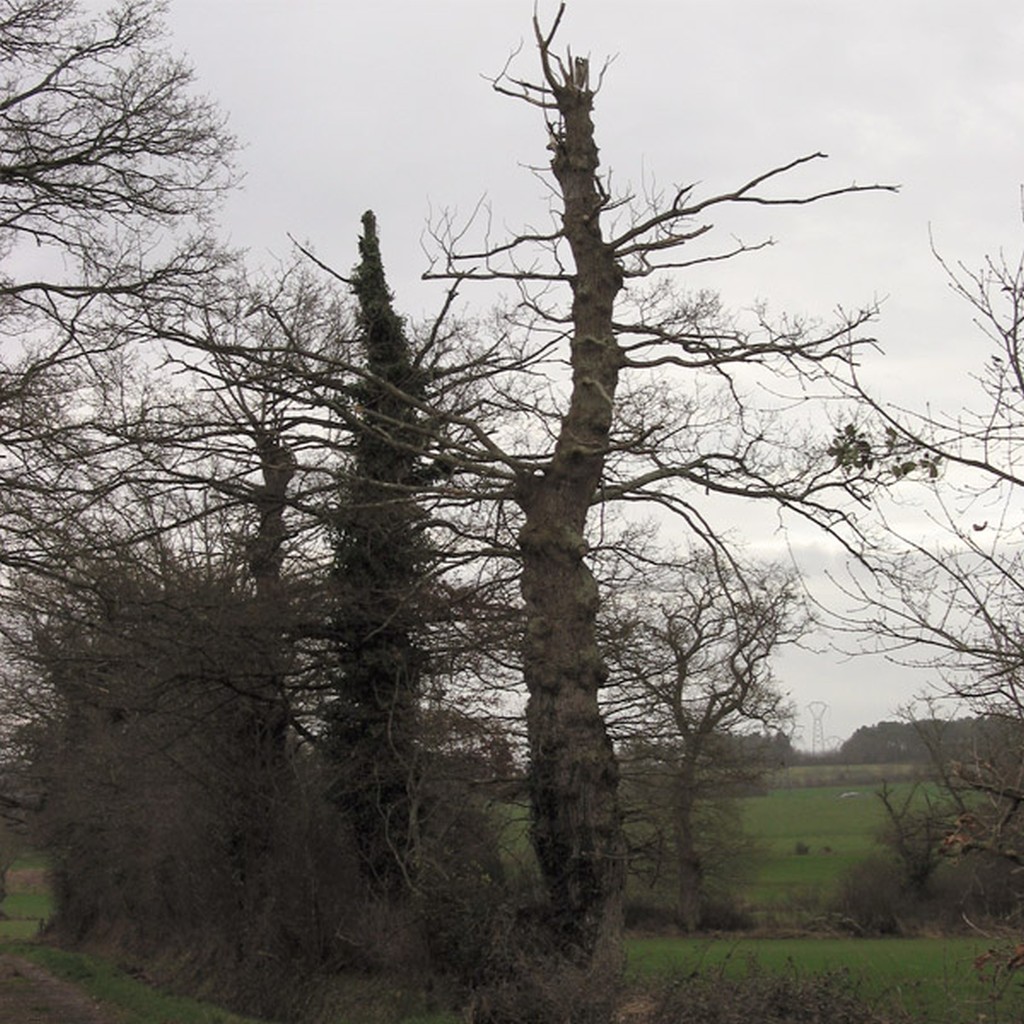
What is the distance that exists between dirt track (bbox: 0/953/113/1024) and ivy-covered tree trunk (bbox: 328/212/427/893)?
4.47m

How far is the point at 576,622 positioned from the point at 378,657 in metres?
6.30

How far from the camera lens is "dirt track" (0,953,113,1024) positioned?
1675cm

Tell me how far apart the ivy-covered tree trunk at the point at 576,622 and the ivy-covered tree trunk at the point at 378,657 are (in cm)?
454

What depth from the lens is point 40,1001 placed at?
19000 millimetres

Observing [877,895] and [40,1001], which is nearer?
[40,1001]

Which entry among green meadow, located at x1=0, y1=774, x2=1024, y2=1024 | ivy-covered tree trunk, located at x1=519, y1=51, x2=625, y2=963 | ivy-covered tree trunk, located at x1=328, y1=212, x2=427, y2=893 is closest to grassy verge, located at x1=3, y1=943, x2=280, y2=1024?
green meadow, located at x1=0, y1=774, x2=1024, y2=1024

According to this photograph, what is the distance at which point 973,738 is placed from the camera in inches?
279

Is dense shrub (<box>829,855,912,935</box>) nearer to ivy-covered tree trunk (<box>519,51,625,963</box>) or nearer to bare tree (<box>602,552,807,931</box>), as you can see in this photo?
bare tree (<box>602,552,807,931</box>)

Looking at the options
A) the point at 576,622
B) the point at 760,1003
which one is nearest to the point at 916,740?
the point at 760,1003

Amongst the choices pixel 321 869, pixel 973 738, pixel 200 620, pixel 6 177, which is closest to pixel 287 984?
pixel 321 869

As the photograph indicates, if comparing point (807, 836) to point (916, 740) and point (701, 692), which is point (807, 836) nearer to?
point (701, 692)

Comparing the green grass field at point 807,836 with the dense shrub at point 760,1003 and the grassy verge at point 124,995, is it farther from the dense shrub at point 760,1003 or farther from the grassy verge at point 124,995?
the dense shrub at point 760,1003

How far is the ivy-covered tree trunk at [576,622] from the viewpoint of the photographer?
11.8 m

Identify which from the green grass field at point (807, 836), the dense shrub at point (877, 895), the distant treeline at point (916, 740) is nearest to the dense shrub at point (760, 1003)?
the distant treeline at point (916, 740)
